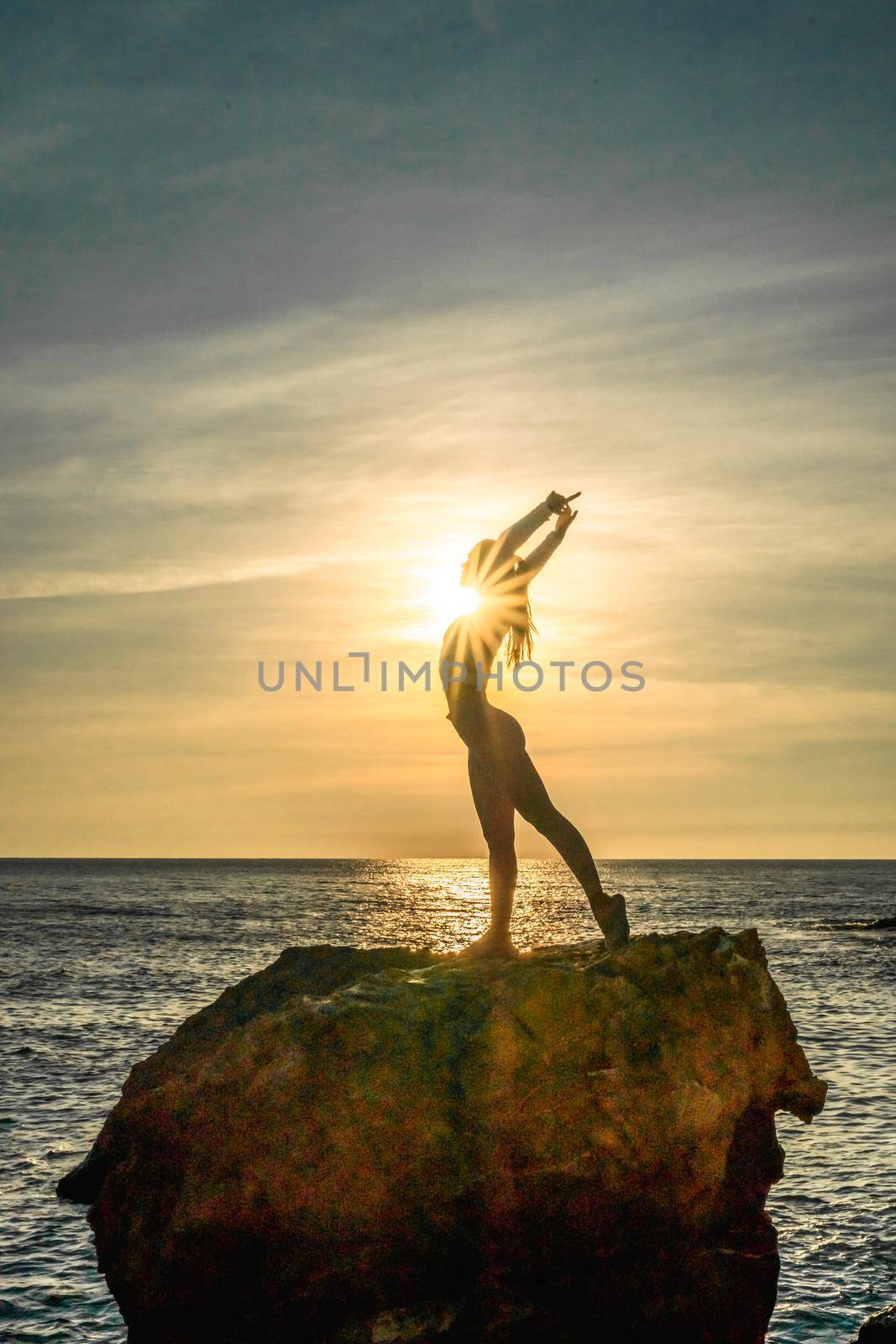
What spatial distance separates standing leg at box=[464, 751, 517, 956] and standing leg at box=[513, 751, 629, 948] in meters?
0.12

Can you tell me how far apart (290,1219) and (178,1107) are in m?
1.00

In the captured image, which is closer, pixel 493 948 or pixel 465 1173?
pixel 465 1173

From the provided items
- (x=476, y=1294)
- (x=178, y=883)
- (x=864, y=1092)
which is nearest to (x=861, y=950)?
(x=864, y=1092)

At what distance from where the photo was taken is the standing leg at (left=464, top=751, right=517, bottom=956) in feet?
27.8

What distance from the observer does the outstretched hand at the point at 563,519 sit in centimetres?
820

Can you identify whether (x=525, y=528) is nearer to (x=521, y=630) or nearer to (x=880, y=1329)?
(x=521, y=630)

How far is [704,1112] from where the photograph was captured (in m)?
7.32

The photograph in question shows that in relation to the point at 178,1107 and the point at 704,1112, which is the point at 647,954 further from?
the point at 178,1107

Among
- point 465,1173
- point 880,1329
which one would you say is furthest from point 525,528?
point 880,1329

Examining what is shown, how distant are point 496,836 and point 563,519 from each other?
2240 millimetres

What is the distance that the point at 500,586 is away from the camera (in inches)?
327

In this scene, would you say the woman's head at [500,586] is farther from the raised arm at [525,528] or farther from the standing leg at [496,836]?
the standing leg at [496,836]

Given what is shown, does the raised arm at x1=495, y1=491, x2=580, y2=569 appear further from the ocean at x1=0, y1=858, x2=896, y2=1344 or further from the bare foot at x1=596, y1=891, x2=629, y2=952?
the ocean at x1=0, y1=858, x2=896, y2=1344

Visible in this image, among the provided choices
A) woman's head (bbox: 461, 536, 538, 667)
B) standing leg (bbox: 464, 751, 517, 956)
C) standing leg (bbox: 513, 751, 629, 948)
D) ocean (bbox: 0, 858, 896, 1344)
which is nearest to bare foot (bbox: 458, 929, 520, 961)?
standing leg (bbox: 464, 751, 517, 956)
